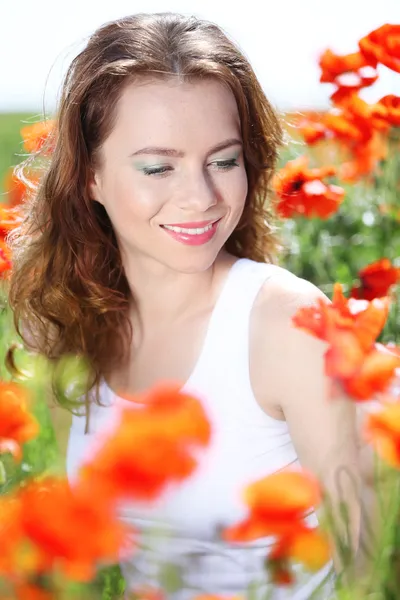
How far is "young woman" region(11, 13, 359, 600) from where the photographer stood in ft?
4.58

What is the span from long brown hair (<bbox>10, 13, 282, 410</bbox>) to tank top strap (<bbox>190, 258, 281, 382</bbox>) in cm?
22

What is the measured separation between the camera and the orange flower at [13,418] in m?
0.75

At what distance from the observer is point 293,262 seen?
8.43ft

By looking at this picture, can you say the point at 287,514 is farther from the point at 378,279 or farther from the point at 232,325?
the point at 378,279

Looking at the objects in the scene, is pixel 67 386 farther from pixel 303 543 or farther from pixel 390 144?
pixel 303 543

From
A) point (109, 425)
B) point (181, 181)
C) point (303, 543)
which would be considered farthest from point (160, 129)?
point (303, 543)

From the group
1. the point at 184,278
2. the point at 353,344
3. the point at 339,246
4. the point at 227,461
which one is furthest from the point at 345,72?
the point at 353,344

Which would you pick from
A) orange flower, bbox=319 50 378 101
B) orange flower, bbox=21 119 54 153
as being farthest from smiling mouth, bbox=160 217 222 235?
orange flower, bbox=319 50 378 101

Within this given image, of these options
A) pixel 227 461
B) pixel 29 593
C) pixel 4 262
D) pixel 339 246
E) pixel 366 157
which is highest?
pixel 29 593

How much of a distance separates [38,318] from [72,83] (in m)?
0.45

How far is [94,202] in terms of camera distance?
1711 millimetres

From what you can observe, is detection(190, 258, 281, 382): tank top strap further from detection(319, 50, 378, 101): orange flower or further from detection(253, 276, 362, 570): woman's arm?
detection(319, 50, 378, 101): orange flower

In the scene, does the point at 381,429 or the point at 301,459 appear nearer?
the point at 381,429

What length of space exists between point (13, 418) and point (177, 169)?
2.30ft
